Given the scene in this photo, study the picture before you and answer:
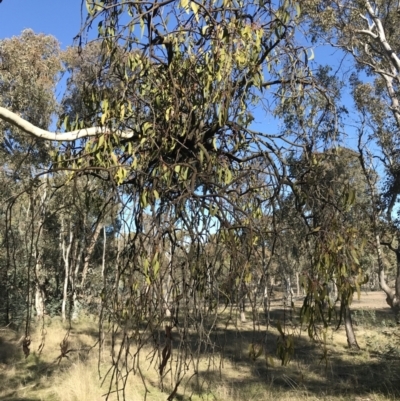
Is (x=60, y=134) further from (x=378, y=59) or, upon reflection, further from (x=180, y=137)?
(x=378, y=59)

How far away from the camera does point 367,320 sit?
53.0 feet

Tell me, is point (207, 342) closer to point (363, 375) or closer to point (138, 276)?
point (138, 276)

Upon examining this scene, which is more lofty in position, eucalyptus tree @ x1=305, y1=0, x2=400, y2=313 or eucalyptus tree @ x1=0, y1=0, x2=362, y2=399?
eucalyptus tree @ x1=305, y1=0, x2=400, y2=313

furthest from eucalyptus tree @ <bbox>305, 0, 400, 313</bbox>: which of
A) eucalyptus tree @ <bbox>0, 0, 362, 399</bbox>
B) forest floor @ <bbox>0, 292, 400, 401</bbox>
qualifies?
eucalyptus tree @ <bbox>0, 0, 362, 399</bbox>

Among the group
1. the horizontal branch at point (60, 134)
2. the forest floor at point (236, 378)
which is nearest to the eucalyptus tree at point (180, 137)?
the horizontal branch at point (60, 134)

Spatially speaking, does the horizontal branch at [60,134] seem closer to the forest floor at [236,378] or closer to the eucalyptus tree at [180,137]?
the eucalyptus tree at [180,137]

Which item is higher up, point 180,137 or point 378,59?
point 378,59

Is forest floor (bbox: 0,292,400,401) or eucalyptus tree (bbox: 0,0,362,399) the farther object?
forest floor (bbox: 0,292,400,401)

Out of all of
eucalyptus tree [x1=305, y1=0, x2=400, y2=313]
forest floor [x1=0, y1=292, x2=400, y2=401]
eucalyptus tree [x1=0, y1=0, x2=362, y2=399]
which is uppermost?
eucalyptus tree [x1=305, y1=0, x2=400, y2=313]

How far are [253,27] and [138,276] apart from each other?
1.31m

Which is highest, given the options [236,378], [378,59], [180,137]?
[378,59]

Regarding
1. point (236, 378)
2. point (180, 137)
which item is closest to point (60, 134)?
point (180, 137)

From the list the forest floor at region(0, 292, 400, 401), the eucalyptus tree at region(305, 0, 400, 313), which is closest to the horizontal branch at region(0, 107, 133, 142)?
the forest floor at region(0, 292, 400, 401)

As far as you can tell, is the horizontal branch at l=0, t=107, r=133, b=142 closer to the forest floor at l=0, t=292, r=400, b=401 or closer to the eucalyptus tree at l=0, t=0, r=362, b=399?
the eucalyptus tree at l=0, t=0, r=362, b=399
